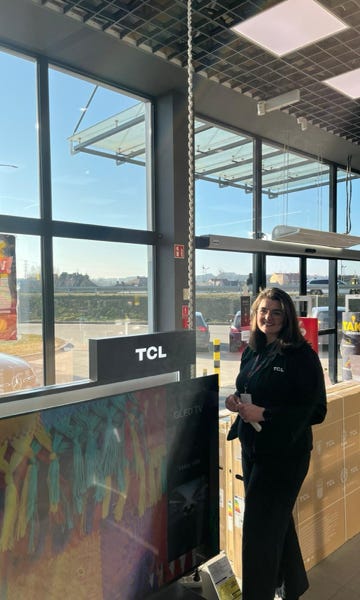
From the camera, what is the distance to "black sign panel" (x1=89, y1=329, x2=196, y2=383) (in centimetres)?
91

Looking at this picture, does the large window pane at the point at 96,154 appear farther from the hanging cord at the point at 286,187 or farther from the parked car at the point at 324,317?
the parked car at the point at 324,317

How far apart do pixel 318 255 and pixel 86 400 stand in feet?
17.5

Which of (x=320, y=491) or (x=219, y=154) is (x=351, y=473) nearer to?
(x=320, y=491)

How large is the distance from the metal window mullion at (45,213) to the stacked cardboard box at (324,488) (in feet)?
5.34

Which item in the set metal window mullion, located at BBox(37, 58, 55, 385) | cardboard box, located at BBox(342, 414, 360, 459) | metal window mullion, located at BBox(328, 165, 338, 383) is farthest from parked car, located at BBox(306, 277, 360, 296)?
metal window mullion, located at BBox(37, 58, 55, 385)

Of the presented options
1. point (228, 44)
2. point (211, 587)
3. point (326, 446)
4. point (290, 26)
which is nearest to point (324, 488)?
point (326, 446)

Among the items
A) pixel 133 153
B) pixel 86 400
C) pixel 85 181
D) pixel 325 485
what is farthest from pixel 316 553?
pixel 133 153

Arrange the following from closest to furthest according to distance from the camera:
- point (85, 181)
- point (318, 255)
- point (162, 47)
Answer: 1. point (162, 47)
2. point (85, 181)
3. point (318, 255)

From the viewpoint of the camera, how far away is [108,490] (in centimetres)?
79

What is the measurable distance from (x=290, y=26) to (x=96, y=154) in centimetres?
168

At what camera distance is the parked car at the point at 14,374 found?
3.06 meters

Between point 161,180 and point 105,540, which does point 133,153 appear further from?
point 105,540

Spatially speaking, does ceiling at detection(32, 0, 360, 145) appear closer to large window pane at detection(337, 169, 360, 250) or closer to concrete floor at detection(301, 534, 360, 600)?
large window pane at detection(337, 169, 360, 250)

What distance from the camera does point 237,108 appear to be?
13.6 feet
